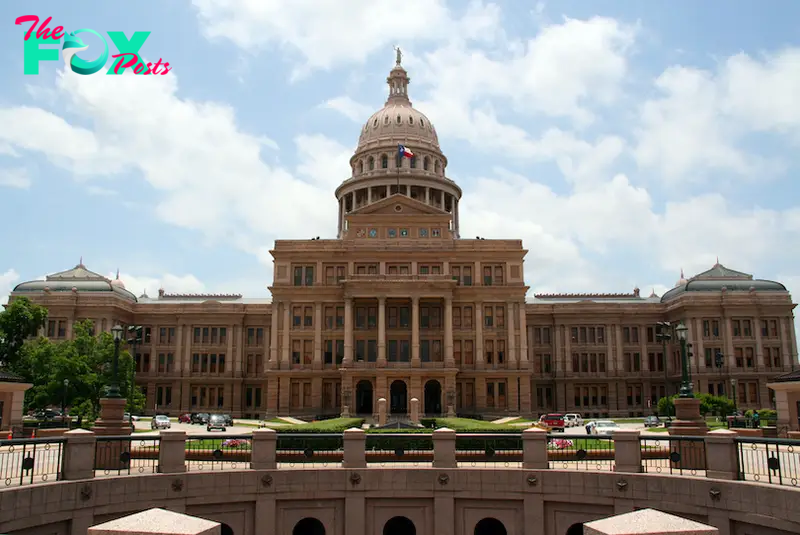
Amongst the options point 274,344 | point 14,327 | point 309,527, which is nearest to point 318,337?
point 274,344

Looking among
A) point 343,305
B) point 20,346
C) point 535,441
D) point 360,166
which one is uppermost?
point 360,166

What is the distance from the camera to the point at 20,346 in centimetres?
6725

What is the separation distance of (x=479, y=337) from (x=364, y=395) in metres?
14.6

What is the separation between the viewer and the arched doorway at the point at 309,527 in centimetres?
2410

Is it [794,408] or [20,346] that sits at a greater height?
[20,346]

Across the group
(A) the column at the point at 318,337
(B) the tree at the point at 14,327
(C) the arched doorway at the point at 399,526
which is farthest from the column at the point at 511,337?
(C) the arched doorway at the point at 399,526

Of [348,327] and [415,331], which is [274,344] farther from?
[415,331]

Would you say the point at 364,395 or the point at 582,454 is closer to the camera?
the point at 582,454

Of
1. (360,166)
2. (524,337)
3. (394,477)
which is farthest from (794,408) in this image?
(360,166)

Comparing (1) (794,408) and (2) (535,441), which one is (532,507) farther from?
(1) (794,408)

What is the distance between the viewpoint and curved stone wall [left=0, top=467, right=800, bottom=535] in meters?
22.0

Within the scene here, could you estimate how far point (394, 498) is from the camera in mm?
24094

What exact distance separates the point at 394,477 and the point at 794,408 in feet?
83.0

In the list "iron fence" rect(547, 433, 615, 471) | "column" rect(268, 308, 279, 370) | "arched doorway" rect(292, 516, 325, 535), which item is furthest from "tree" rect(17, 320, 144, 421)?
"iron fence" rect(547, 433, 615, 471)
